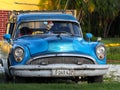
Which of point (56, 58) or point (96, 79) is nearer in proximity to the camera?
point (56, 58)

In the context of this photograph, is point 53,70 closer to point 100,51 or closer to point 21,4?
point 100,51

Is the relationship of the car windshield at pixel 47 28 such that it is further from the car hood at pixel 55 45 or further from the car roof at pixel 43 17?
the car hood at pixel 55 45

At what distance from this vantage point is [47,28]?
12.3 meters

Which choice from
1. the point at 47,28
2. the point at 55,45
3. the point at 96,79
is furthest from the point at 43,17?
the point at 96,79

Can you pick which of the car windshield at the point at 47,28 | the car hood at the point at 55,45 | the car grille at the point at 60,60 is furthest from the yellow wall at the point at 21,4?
the car grille at the point at 60,60

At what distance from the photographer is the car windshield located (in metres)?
12.2

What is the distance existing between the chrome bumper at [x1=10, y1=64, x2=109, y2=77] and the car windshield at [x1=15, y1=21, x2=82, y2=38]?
1.65m

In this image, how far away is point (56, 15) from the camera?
42.3 ft

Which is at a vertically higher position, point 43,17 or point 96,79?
point 43,17

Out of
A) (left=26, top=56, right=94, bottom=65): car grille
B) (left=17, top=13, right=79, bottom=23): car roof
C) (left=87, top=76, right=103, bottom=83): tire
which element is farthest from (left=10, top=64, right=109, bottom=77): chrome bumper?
(left=17, top=13, right=79, bottom=23): car roof

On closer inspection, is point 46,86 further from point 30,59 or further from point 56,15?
point 56,15

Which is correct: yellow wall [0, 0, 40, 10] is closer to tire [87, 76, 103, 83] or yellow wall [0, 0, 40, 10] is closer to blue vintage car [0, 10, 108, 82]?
blue vintage car [0, 10, 108, 82]

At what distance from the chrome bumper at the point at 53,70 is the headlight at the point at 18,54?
0.22 metres

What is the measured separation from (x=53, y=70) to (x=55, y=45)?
1.91 ft
